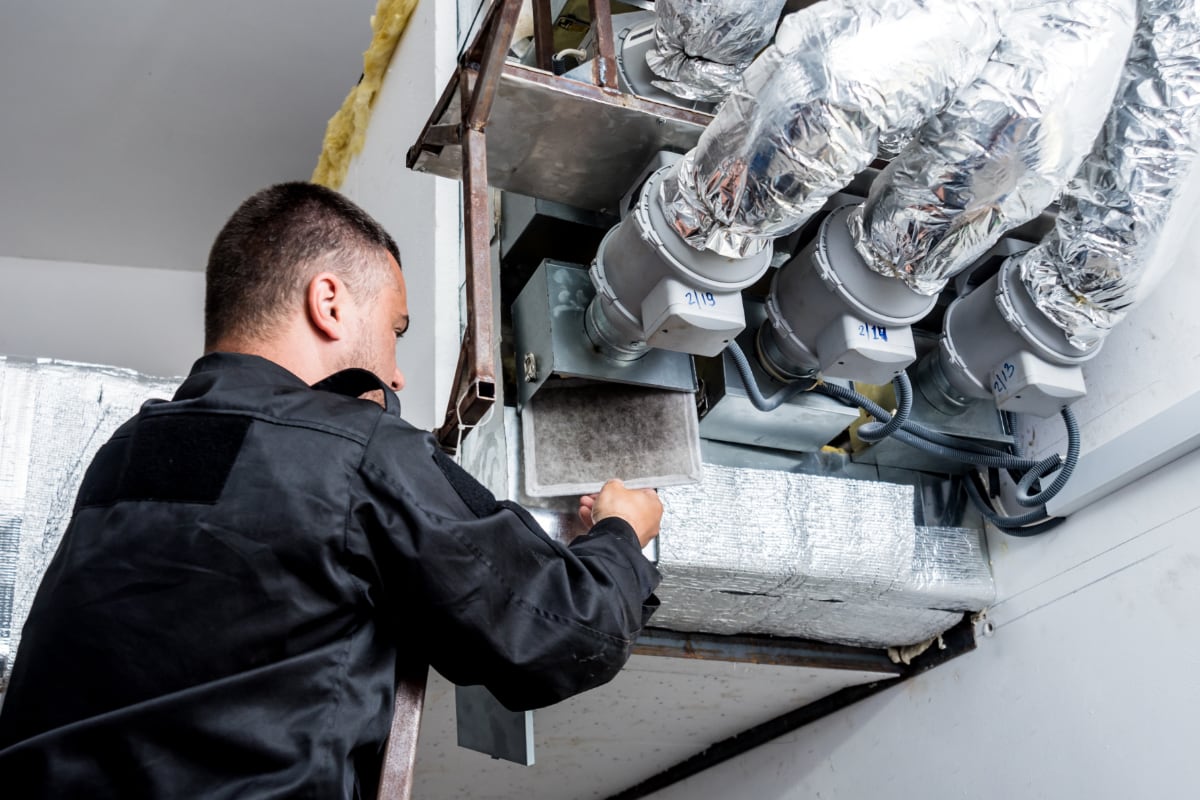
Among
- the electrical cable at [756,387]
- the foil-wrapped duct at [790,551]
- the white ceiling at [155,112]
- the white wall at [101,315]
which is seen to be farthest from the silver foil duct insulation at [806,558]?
the white wall at [101,315]

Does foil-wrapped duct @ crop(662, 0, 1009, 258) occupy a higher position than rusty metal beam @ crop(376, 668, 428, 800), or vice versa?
foil-wrapped duct @ crop(662, 0, 1009, 258)

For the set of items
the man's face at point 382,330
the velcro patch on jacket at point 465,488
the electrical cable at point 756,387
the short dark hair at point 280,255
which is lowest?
the electrical cable at point 756,387

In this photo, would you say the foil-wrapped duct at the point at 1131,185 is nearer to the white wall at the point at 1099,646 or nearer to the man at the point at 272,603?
the white wall at the point at 1099,646

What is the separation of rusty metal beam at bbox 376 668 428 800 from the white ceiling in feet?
6.56

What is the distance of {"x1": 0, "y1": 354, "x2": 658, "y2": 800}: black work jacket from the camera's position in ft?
2.40

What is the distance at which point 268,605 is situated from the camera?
0.77 metres

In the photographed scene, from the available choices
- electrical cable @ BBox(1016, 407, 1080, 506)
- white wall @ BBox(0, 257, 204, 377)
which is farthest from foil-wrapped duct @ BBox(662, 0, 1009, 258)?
white wall @ BBox(0, 257, 204, 377)

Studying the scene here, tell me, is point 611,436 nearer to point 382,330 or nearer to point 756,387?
point 756,387

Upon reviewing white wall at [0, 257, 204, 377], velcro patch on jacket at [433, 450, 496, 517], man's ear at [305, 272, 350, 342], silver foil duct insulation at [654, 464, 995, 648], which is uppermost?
man's ear at [305, 272, 350, 342]

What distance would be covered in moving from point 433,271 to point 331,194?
46 cm

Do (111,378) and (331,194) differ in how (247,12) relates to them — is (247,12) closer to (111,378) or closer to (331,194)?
(111,378)

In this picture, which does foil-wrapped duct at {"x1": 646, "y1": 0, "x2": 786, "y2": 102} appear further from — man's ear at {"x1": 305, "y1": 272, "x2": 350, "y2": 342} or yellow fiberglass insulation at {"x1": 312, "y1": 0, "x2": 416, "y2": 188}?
yellow fiberglass insulation at {"x1": 312, "y1": 0, "x2": 416, "y2": 188}

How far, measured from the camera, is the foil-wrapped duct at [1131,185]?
1222 mm

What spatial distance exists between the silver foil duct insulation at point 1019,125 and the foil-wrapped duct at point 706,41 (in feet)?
0.95
